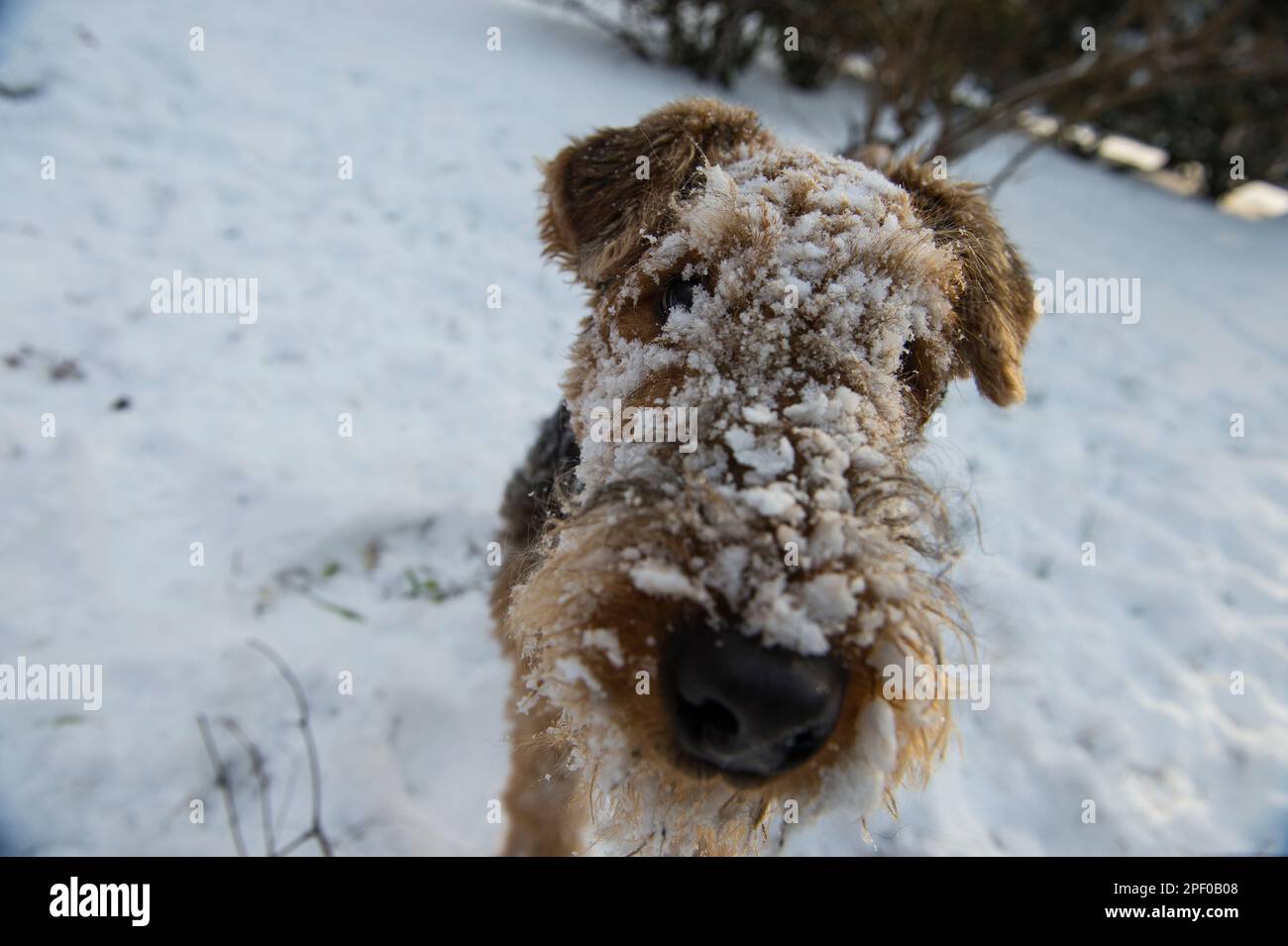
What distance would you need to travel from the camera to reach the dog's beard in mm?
1166

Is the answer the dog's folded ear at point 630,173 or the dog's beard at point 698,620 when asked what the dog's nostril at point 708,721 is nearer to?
the dog's beard at point 698,620

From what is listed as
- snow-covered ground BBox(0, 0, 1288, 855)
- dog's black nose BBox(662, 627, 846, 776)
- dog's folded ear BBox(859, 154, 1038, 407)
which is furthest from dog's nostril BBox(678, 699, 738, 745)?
dog's folded ear BBox(859, 154, 1038, 407)

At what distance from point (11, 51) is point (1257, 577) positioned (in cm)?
888

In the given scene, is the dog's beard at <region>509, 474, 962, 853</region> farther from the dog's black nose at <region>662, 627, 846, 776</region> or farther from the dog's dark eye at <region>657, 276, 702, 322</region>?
the dog's dark eye at <region>657, 276, 702, 322</region>

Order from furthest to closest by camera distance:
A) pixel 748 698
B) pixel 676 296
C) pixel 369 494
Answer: pixel 369 494 → pixel 676 296 → pixel 748 698

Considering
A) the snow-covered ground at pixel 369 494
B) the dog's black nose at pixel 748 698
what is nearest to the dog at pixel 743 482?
the dog's black nose at pixel 748 698

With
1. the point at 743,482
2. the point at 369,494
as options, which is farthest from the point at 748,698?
the point at 369,494

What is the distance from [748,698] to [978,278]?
5.36 ft

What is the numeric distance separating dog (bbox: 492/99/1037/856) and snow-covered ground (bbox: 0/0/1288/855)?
304mm

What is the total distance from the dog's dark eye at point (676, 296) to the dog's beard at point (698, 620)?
0.56 meters

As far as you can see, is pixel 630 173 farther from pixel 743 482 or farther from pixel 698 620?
pixel 698 620

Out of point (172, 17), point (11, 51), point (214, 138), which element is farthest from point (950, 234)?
point (172, 17)

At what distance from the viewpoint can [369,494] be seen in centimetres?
319
